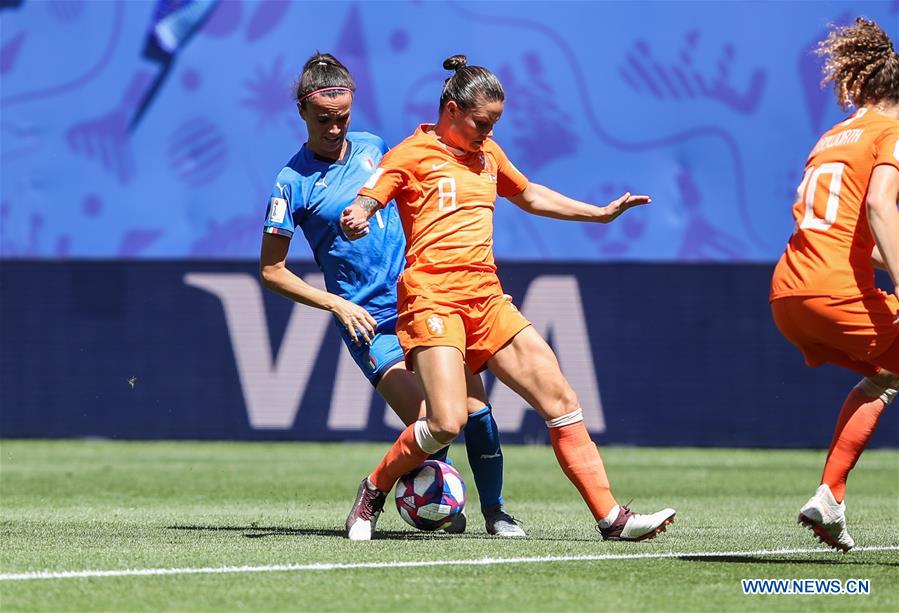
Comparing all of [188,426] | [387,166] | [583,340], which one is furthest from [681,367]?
[387,166]

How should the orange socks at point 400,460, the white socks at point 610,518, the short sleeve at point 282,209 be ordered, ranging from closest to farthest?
the white socks at point 610,518 < the orange socks at point 400,460 < the short sleeve at point 282,209

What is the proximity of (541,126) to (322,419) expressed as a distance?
6.68 metres

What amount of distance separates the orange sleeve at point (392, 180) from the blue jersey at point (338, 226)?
2.46ft

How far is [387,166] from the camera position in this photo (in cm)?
671

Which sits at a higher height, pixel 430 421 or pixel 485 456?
pixel 430 421

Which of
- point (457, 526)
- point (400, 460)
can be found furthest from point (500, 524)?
point (400, 460)

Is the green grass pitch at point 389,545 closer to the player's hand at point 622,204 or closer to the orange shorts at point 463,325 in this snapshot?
the orange shorts at point 463,325

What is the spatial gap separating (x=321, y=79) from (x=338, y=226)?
714 mm

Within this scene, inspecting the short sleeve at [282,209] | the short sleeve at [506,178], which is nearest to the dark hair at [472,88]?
the short sleeve at [506,178]

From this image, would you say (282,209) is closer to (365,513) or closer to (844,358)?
(365,513)

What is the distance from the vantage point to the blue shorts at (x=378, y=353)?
24.3 ft

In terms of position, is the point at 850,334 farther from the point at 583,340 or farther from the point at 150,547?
the point at 583,340

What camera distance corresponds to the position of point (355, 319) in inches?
271

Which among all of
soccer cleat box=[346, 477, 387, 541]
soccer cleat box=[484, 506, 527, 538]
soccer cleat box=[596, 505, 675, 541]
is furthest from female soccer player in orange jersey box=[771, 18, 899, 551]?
soccer cleat box=[346, 477, 387, 541]
